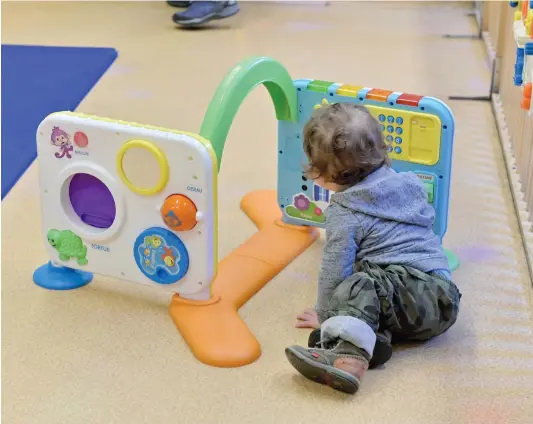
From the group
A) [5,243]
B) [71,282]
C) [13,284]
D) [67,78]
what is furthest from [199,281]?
[67,78]

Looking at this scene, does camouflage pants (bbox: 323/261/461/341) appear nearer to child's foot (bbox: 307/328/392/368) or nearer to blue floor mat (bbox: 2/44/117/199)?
child's foot (bbox: 307/328/392/368)

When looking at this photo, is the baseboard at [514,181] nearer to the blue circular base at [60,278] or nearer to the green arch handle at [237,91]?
the green arch handle at [237,91]

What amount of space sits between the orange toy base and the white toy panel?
1.7 inches

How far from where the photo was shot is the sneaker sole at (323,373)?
4.32ft

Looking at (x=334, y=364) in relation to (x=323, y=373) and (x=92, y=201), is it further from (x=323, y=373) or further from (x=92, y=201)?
(x=92, y=201)

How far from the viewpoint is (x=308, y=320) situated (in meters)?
1.55

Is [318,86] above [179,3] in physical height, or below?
above

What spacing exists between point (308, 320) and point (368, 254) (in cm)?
18

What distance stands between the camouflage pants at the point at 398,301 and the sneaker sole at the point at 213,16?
2.24m

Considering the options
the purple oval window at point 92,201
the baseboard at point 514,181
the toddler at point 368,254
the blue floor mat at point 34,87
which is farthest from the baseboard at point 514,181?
the blue floor mat at point 34,87

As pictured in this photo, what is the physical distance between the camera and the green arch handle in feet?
4.93

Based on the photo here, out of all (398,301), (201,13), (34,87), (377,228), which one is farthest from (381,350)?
(201,13)

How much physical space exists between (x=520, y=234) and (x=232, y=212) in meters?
0.65

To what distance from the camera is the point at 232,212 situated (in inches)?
78.6
